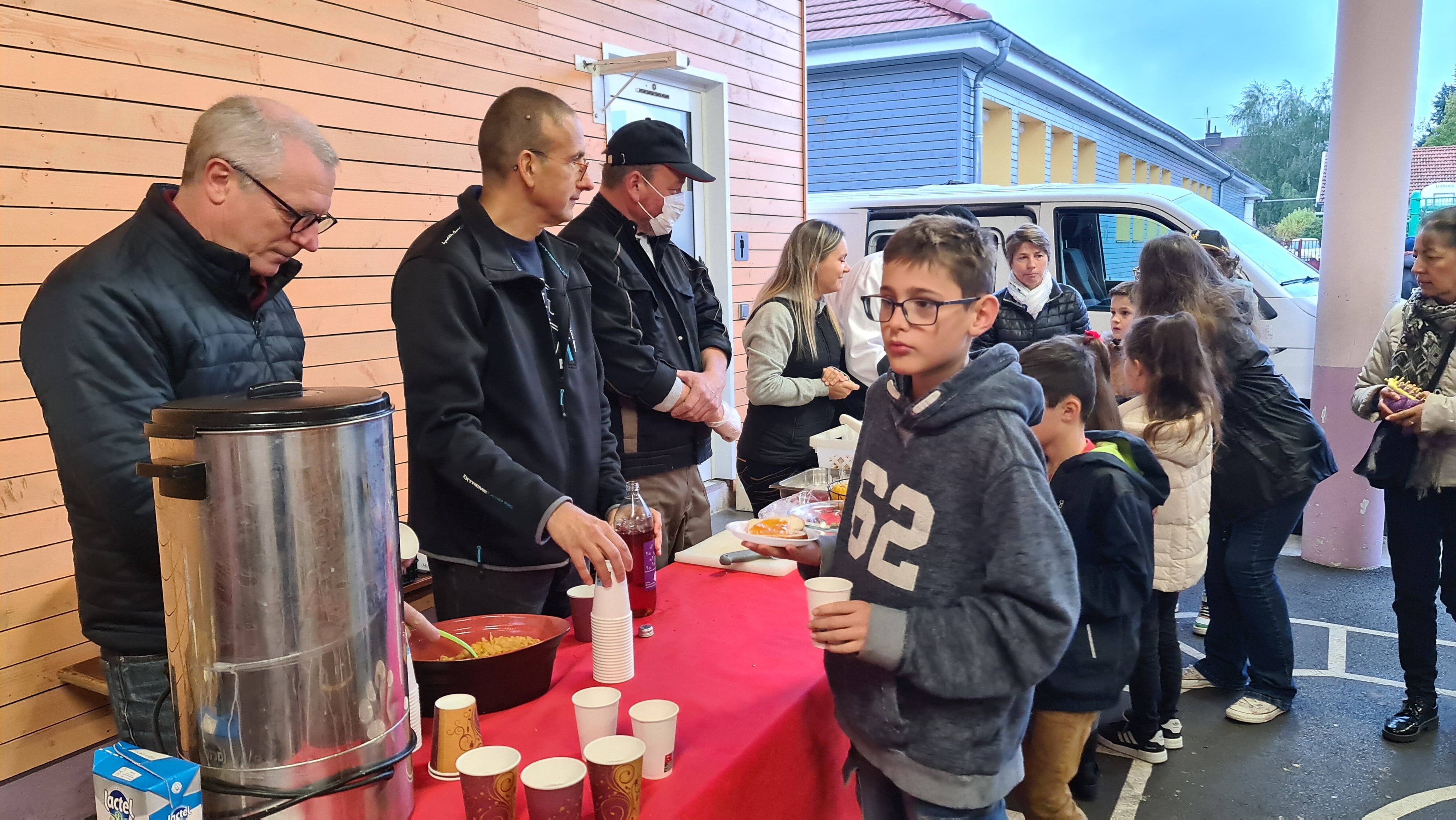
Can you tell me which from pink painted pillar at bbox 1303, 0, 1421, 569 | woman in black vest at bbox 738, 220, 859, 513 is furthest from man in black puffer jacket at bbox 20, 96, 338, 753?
pink painted pillar at bbox 1303, 0, 1421, 569

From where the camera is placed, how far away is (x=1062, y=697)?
253 centimetres

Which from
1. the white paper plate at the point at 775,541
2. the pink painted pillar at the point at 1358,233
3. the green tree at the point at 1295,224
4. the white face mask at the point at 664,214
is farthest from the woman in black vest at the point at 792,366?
the green tree at the point at 1295,224

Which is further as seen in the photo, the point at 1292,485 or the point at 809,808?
the point at 1292,485

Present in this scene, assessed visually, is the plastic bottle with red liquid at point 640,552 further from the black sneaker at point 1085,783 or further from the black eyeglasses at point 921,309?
the black sneaker at point 1085,783

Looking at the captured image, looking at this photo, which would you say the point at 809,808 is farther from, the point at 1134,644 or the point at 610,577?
the point at 1134,644

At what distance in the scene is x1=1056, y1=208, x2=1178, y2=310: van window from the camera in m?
6.81

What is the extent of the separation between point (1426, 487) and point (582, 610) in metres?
2.98

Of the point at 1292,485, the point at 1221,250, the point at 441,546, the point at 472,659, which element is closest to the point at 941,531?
the point at 472,659

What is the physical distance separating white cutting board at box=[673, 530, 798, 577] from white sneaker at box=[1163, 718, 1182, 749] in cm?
182

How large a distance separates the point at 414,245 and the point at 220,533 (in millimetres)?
1173

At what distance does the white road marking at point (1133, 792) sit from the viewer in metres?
2.96

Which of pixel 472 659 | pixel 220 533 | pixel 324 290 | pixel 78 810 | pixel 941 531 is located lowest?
pixel 78 810

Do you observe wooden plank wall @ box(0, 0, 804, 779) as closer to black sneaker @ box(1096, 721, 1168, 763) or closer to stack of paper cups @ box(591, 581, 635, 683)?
stack of paper cups @ box(591, 581, 635, 683)

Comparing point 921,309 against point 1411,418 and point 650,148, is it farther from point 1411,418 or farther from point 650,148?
point 1411,418
